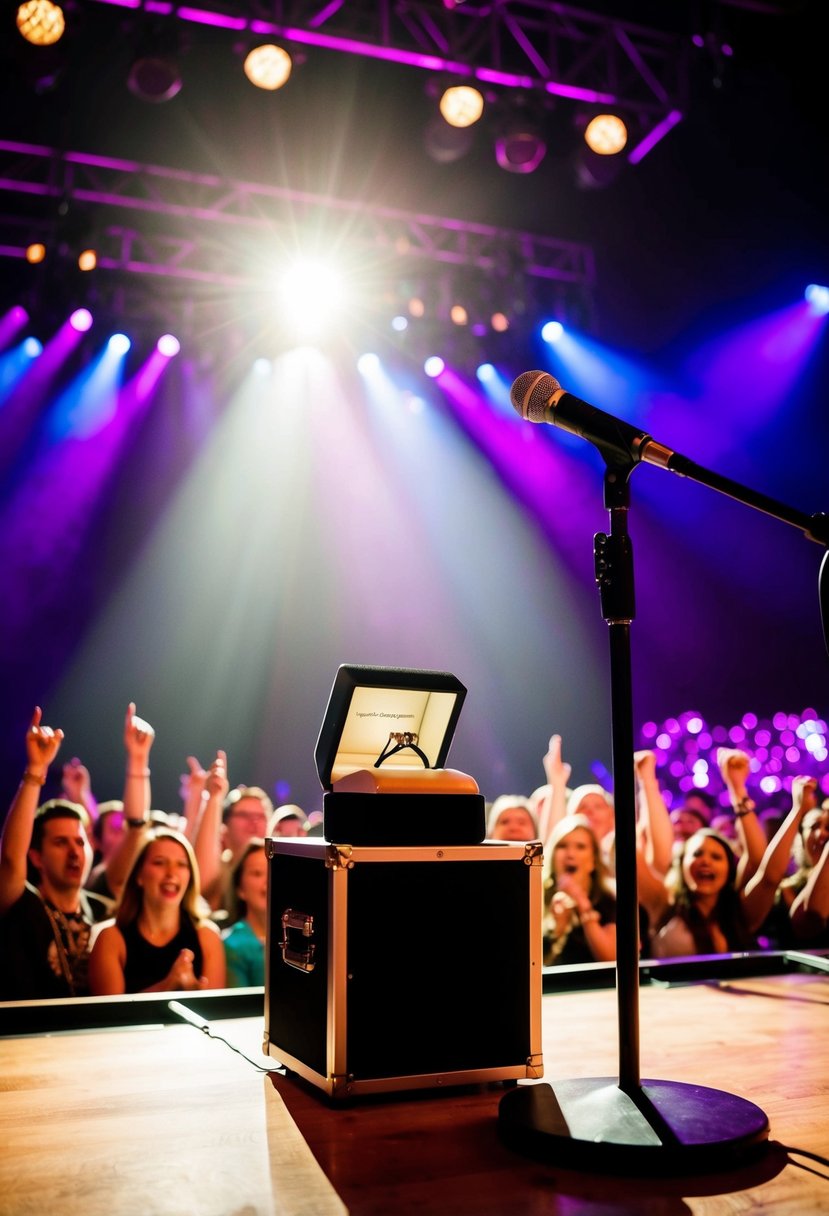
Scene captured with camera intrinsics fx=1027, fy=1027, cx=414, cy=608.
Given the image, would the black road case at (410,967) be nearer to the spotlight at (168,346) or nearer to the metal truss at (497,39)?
the metal truss at (497,39)

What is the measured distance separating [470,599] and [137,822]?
390 centimetres

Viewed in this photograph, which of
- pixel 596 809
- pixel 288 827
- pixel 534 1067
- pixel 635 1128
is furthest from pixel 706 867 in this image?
pixel 635 1128

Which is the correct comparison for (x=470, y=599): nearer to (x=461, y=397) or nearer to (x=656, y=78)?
(x=461, y=397)

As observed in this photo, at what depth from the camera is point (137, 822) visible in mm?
3836

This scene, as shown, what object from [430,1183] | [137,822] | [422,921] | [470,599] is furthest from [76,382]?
[430,1183]

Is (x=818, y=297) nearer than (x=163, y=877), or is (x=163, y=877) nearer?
(x=163, y=877)

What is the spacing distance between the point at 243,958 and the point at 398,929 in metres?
1.75

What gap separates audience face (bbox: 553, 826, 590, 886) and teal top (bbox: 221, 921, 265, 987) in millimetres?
1146

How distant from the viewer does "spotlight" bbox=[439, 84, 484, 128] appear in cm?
486

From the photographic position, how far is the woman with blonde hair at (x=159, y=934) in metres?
3.19

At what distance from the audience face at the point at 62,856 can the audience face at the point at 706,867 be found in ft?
7.34

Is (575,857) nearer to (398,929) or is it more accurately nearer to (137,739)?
(137,739)

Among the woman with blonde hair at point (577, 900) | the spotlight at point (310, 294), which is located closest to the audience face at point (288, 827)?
the woman with blonde hair at point (577, 900)

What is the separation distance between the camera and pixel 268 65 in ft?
14.9
